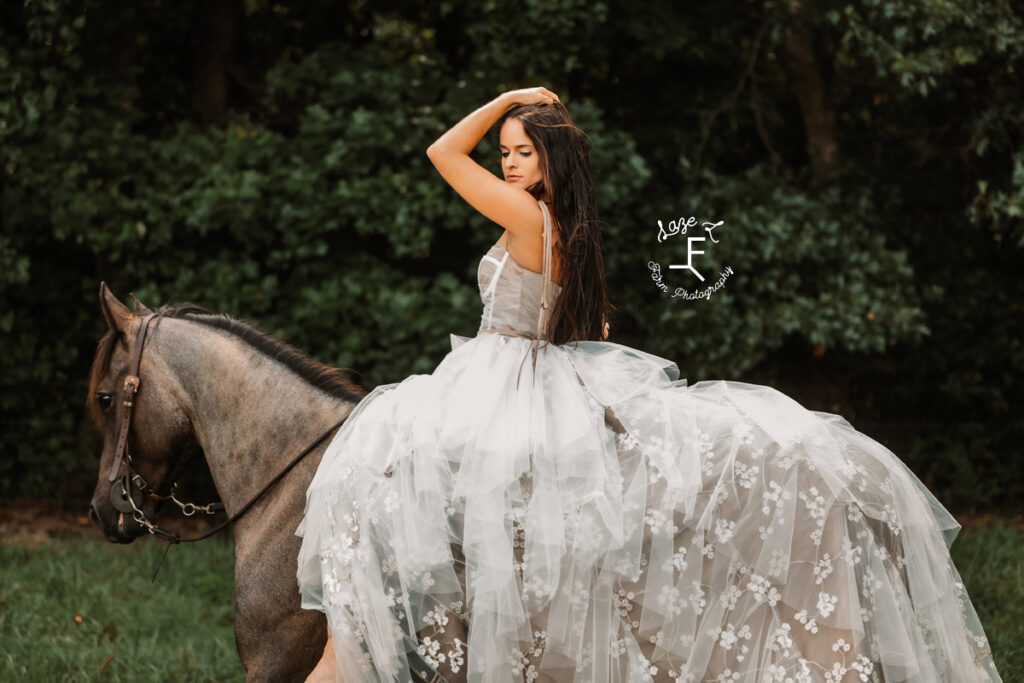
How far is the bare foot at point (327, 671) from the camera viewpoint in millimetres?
2617

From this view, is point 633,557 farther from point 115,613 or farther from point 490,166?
point 490,166

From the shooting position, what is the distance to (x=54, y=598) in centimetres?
521

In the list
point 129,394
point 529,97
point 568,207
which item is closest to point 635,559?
point 568,207

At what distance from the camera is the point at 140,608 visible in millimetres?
5164

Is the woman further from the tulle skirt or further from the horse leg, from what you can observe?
the horse leg

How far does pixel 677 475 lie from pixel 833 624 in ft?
1.88

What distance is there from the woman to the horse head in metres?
0.81

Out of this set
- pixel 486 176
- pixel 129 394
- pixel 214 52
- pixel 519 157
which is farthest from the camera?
pixel 214 52

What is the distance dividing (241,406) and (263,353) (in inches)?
8.0

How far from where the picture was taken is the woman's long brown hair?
2.86 meters

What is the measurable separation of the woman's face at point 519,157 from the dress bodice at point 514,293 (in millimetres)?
128

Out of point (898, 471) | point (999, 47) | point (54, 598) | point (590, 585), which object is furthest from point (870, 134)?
point (54, 598)

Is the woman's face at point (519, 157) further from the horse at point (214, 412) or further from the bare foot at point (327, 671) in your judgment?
the bare foot at point (327, 671)

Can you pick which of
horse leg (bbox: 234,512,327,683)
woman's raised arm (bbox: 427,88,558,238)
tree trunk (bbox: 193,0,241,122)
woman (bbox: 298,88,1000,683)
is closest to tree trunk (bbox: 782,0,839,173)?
tree trunk (bbox: 193,0,241,122)
